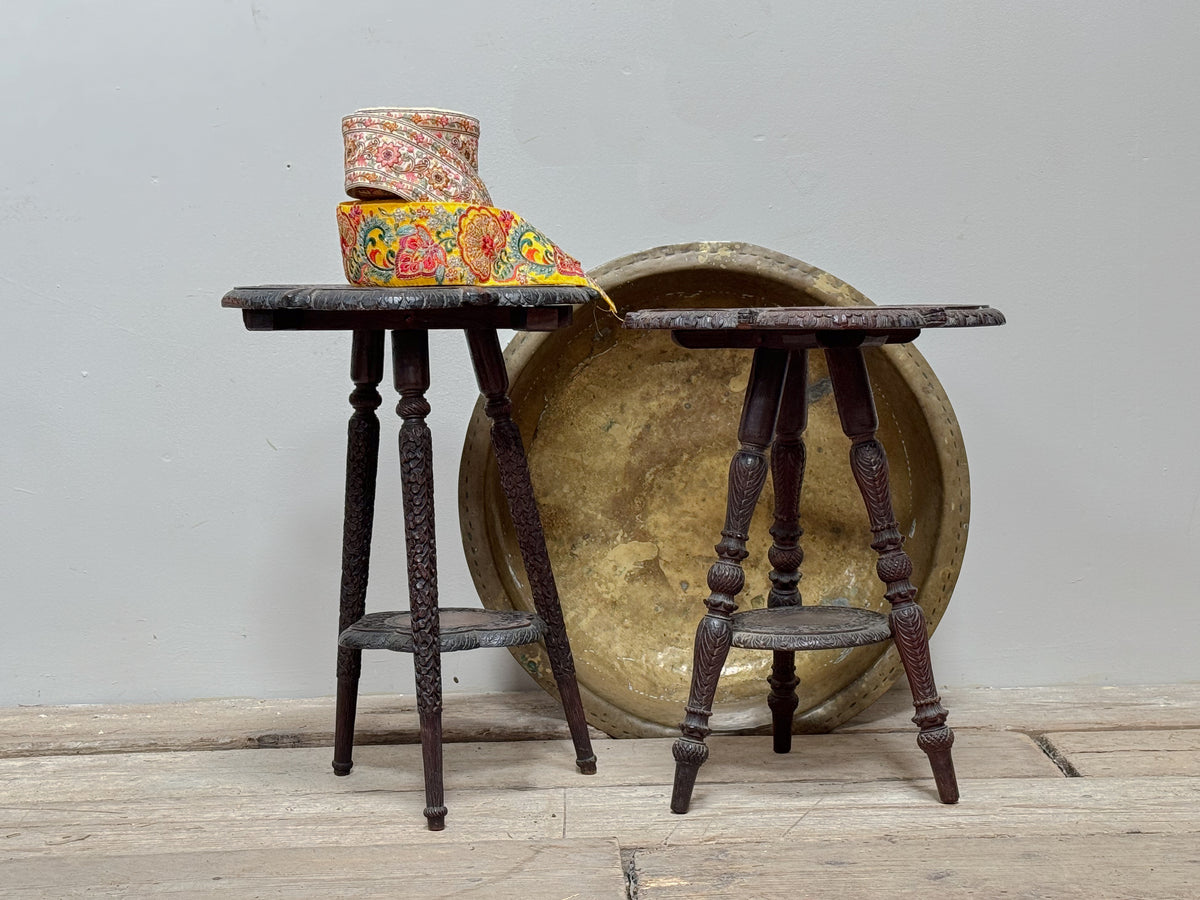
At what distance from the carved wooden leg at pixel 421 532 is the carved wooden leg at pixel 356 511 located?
0.16m

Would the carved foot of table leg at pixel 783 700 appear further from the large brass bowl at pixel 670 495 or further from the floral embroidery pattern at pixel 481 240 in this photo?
the floral embroidery pattern at pixel 481 240

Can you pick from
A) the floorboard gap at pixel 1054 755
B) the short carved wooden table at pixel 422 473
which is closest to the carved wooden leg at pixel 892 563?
the floorboard gap at pixel 1054 755

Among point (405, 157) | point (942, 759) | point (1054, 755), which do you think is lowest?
point (1054, 755)

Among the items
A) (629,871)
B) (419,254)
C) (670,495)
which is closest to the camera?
(629,871)

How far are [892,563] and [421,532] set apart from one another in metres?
0.64

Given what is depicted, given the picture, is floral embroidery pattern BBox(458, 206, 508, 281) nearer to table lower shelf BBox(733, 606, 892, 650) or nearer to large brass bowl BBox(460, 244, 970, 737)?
large brass bowl BBox(460, 244, 970, 737)

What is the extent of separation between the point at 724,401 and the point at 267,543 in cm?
87

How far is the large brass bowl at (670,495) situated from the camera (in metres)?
2.06

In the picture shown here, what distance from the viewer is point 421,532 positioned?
174 centimetres

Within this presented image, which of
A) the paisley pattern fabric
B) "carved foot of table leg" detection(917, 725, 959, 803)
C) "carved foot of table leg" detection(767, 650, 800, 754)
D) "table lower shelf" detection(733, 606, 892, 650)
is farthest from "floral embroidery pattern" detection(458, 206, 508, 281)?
"carved foot of table leg" detection(917, 725, 959, 803)

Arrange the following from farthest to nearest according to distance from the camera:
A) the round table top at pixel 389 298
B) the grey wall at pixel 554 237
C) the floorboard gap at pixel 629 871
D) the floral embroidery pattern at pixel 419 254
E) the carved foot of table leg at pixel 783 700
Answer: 1. the grey wall at pixel 554 237
2. the carved foot of table leg at pixel 783 700
3. the floral embroidery pattern at pixel 419 254
4. the round table top at pixel 389 298
5. the floorboard gap at pixel 629 871

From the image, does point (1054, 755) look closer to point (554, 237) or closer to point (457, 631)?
point (457, 631)

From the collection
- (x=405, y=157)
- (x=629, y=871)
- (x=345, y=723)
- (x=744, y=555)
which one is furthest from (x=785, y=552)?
(x=405, y=157)

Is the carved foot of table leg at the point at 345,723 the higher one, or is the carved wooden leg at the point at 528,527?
the carved wooden leg at the point at 528,527
